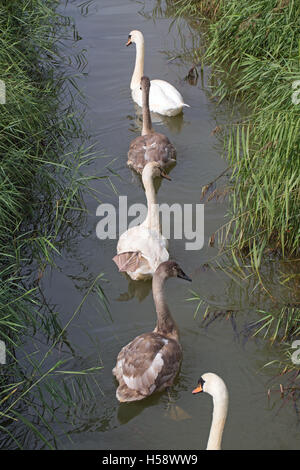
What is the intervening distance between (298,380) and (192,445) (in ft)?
3.06

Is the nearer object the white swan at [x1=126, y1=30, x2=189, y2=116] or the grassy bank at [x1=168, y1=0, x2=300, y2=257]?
the grassy bank at [x1=168, y1=0, x2=300, y2=257]

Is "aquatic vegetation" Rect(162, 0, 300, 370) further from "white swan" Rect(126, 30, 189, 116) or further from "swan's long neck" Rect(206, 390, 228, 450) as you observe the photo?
"white swan" Rect(126, 30, 189, 116)

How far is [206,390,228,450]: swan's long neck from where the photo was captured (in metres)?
4.49

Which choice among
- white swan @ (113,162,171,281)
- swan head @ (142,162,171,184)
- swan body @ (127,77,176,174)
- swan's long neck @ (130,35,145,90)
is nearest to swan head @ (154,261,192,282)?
white swan @ (113,162,171,281)

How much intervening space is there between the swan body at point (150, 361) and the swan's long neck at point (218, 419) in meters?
0.87

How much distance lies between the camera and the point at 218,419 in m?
4.50

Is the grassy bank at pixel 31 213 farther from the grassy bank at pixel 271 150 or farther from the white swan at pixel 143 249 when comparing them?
the grassy bank at pixel 271 150

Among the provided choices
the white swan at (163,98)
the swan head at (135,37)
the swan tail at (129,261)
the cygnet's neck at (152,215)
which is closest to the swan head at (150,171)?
the cygnet's neck at (152,215)

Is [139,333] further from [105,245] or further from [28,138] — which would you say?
[28,138]

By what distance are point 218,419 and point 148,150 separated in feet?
13.7

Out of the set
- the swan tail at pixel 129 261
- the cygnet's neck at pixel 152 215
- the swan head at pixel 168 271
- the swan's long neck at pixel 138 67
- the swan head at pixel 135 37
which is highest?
the swan head at pixel 135 37

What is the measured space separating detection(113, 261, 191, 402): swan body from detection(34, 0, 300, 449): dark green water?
99mm

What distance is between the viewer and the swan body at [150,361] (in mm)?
5281

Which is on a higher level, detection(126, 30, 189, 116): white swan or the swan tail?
detection(126, 30, 189, 116): white swan
